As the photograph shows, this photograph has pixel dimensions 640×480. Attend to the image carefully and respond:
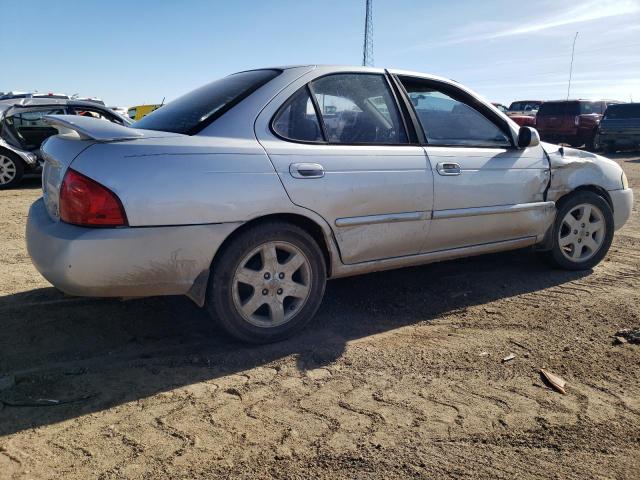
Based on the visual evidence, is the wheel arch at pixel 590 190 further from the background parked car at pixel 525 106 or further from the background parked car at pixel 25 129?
the background parked car at pixel 525 106

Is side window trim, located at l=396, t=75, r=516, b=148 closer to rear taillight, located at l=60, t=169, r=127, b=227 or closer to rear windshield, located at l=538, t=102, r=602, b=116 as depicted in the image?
rear taillight, located at l=60, t=169, r=127, b=227

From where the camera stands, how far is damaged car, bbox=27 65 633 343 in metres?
2.93

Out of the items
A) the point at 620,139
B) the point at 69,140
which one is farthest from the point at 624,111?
the point at 69,140

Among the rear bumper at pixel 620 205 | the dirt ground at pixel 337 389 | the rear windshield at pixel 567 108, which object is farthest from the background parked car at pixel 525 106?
the dirt ground at pixel 337 389

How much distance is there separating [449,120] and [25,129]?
8.76 m

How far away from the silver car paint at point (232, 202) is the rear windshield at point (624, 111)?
1733 centimetres

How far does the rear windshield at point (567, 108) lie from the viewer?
65.8ft

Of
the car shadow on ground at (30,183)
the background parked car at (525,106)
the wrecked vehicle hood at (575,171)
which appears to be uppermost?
the background parked car at (525,106)

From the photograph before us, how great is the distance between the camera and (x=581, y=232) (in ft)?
16.0

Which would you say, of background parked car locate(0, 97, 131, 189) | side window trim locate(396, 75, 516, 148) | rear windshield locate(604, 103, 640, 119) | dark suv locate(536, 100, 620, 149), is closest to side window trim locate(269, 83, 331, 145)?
side window trim locate(396, 75, 516, 148)

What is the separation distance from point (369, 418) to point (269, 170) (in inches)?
57.1

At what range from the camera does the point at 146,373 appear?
120 inches

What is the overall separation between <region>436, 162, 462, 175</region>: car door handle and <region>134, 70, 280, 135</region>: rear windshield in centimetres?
127

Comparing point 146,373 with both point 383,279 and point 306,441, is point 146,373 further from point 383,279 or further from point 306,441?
point 383,279
